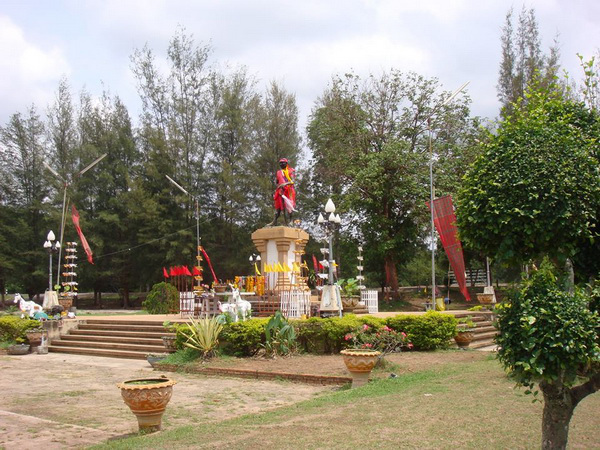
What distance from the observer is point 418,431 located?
6.18 m

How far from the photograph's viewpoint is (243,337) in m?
13.1

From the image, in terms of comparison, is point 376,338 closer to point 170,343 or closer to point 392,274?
point 170,343

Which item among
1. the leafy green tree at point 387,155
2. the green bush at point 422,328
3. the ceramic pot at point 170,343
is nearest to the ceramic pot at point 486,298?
the leafy green tree at point 387,155

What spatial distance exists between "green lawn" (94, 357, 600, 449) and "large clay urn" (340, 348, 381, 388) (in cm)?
79

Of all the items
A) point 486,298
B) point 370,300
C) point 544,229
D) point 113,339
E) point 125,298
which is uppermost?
point 544,229

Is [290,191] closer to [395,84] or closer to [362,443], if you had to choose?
[395,84]

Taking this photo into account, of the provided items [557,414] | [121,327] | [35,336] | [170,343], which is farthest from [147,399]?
[35,336]

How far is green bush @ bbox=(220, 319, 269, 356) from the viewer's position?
1309 cm

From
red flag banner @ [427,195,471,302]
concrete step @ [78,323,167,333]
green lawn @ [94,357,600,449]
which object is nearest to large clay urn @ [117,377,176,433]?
green lawn @ [94,357,600,449]

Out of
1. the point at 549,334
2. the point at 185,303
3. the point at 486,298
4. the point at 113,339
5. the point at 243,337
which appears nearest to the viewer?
the point at 549,334

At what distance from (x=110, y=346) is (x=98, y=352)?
40 centimetres

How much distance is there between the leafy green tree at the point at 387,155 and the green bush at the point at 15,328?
17802mm

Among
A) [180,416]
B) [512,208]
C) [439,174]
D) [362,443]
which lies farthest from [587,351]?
[439,174]

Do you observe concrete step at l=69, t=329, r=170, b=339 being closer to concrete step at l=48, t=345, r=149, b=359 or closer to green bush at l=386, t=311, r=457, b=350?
concrete step at l=48, t=345, r=149, b=359
